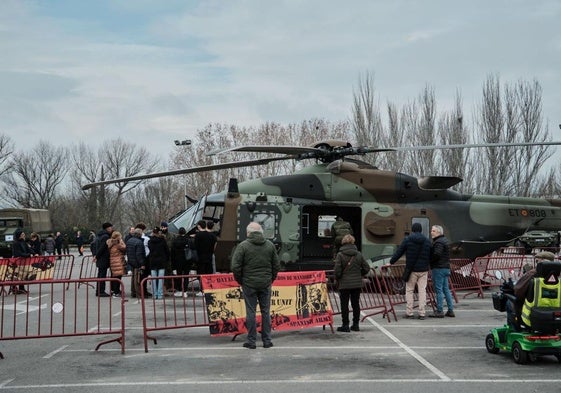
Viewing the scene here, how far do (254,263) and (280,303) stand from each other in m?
1.35

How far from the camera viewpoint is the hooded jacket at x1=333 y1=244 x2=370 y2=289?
10.6m

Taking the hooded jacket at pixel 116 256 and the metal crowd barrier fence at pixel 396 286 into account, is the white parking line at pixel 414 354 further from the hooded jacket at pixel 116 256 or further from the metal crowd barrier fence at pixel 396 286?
the hooded jacket at pixel 116 256

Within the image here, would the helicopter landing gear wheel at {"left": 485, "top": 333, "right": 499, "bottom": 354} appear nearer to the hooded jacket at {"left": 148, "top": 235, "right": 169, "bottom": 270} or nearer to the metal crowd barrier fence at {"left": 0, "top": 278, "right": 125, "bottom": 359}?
the metal crowd barrier fence at {"left": 0, "top": 278, "right": 125, "bottom": 359}

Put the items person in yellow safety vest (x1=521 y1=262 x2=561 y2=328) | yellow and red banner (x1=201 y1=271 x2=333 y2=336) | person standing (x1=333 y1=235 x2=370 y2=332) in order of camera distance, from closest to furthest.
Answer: person in yellow safety vest (x1=521 y1=262 x2=561 y2=328)
yellow and red banner (x1=201 y1=271 x2=333 y2=336)
person standing (x1=333 y1=235 x2=370 y2=332)

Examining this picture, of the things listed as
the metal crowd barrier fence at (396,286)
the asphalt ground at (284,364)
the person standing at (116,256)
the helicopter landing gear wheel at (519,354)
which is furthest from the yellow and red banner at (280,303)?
the person standing at (116,256)

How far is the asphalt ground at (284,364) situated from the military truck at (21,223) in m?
28.5

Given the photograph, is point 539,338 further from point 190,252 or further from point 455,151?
point 455,151

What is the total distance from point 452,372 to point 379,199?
8781 millimetres

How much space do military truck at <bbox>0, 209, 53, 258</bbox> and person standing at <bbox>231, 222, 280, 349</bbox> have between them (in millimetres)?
29256

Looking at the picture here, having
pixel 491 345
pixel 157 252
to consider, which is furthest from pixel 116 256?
pixel 491 345

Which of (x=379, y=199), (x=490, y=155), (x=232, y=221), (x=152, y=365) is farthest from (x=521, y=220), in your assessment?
(x=490, y=155)

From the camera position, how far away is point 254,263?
9.27 m

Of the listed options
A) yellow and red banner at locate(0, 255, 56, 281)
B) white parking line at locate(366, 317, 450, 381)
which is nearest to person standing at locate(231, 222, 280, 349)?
white parking line at locate(366, 317, 450, 381)

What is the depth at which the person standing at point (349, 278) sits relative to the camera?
34.6 feet
